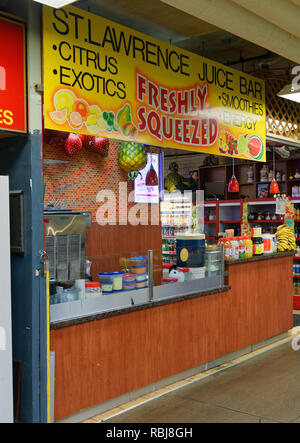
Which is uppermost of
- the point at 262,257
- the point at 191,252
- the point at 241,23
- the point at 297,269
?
the point at 241,23

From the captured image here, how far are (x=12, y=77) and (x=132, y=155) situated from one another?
3.59 metres

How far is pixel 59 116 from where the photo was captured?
3.58 metres

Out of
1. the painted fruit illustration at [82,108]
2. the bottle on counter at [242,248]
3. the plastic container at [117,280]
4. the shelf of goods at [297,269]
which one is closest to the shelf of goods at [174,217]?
the shelf of goods at [297,269]

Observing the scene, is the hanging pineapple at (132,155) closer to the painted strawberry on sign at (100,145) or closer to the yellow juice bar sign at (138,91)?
the painted strawberry on sign at (100,145)

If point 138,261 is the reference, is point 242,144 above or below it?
above

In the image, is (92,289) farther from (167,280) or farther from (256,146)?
(256,146)

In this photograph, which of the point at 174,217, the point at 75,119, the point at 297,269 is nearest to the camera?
the point at 75,119

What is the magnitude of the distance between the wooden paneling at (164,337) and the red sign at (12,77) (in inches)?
62.5

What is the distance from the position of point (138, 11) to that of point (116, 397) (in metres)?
3.63

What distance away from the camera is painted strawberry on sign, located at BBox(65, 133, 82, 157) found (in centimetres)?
622

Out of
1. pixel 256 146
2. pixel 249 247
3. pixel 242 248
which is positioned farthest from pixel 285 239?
pixel 256 146

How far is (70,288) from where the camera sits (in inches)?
153

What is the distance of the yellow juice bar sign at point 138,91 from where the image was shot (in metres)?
3.58

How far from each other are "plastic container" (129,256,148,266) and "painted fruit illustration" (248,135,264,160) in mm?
2076
